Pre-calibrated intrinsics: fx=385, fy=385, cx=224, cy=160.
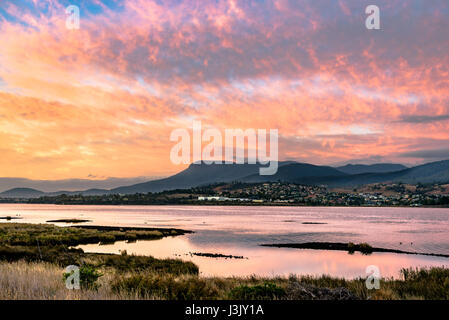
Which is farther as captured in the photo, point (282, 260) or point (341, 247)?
point (341, 247)

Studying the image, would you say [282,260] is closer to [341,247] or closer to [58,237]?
[341,247]

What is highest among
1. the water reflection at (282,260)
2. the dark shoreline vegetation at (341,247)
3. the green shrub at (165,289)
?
the green shrub at (165,289)

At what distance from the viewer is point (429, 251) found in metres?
54.8

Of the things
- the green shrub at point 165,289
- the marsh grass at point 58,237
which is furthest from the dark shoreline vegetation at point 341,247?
the green shrub at point 165,289

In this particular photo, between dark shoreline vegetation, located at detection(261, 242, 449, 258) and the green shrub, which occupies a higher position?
the green shrub

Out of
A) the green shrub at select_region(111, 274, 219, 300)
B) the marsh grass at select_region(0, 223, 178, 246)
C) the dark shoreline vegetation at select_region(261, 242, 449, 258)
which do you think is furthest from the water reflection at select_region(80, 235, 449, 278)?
the green shrub at select_region(111, 274, 219, 300)

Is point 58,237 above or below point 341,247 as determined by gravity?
above

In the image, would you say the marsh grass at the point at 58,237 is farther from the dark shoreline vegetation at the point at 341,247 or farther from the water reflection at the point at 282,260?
the dark shoreline vegetation at the point at 341,247

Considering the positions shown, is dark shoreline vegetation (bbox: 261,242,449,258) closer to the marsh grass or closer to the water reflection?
the water reflection

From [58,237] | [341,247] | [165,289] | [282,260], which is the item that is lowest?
[341,247]

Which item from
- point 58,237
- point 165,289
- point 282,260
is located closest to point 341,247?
point 282,260
